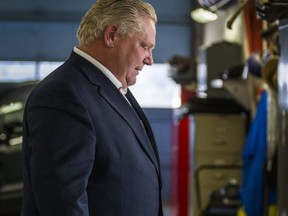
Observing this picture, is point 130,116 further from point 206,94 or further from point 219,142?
point 206,94

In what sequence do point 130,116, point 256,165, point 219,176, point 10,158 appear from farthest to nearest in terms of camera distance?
point 219,176 → point 10,158 → point 256,165 → point 130,116

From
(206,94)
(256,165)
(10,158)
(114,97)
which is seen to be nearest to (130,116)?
(114,97)

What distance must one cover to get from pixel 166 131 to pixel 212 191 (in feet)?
18.8

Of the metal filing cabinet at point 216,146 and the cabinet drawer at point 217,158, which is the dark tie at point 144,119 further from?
the cabinet drawer at point 217,158

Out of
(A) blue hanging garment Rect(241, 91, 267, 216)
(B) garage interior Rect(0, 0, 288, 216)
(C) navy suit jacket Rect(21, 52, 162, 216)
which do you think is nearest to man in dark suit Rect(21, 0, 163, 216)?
(C) navy suit jacket Rect(21, 52, 162, 216)

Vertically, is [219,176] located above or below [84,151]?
below

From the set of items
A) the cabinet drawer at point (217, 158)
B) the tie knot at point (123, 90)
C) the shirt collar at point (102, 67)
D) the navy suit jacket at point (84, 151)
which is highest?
the shirt collar at point (102, 67)

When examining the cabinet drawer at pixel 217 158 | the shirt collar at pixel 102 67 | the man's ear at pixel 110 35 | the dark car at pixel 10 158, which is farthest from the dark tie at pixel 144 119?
the cabinet drawer at pixel 217 158

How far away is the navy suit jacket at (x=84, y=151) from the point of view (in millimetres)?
2100

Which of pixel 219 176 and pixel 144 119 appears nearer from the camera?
pixel 144 119

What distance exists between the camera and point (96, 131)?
7.17 feet

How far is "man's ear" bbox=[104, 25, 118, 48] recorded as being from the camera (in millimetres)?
2229

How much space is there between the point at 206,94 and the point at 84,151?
5391 millimetres

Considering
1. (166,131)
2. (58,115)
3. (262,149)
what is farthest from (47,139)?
(166,131)
